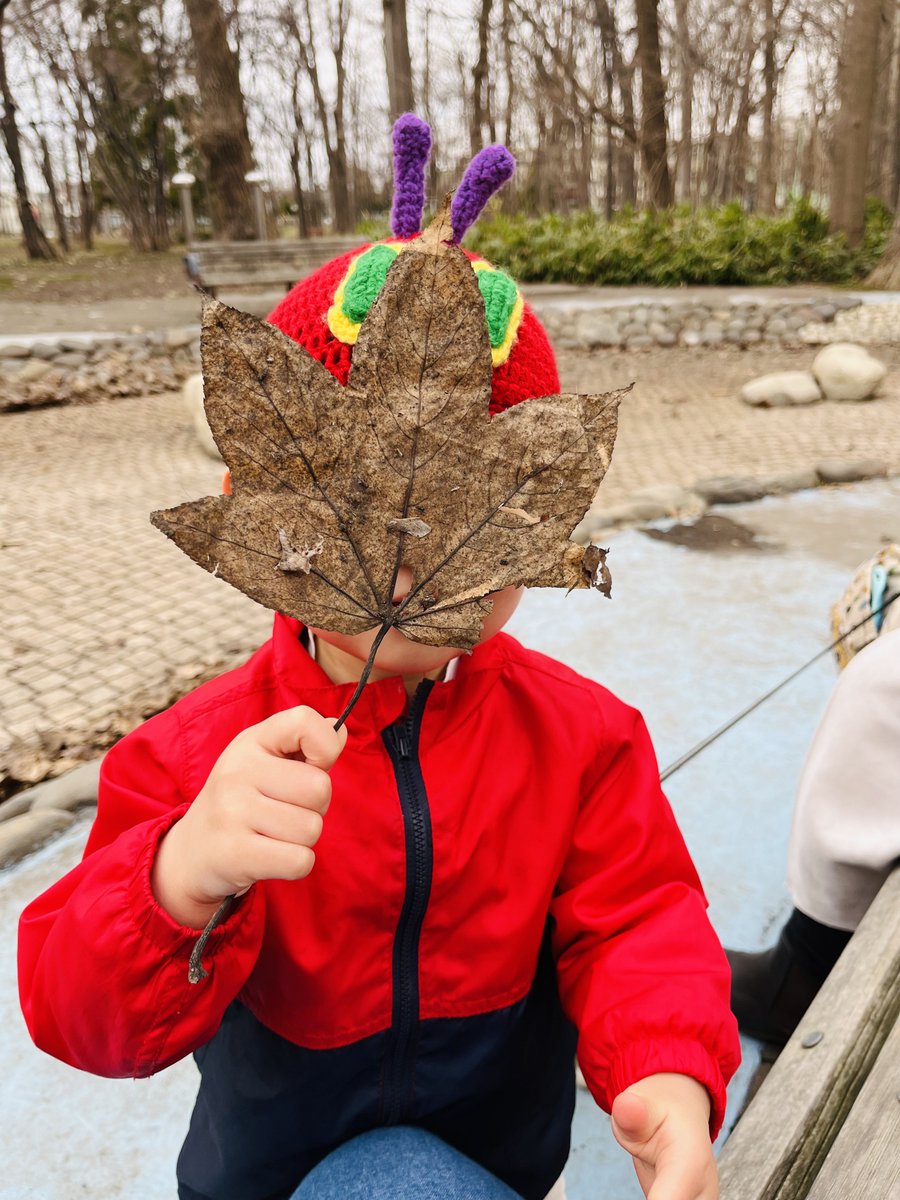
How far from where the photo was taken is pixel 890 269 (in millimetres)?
10016

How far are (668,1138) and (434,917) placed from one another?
0.32 metres

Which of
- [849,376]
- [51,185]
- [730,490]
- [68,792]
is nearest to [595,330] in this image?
[849,376]

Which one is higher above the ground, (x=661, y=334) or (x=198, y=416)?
(x=661, y=334)

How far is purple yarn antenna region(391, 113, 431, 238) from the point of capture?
88 centimetres

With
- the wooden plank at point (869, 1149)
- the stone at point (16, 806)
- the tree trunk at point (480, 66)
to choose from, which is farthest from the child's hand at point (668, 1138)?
the tree trunk at point (480, 66)

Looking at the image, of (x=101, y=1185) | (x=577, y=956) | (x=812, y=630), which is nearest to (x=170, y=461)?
(x=812, y=630)

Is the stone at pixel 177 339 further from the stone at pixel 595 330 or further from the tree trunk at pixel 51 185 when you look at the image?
the tree trunk at pixel 51 185

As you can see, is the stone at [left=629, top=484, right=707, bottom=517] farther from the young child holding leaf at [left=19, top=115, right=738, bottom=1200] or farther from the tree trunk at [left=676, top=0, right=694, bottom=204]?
the tree trunk at [left=676, top=0, right=694, bottom=204]

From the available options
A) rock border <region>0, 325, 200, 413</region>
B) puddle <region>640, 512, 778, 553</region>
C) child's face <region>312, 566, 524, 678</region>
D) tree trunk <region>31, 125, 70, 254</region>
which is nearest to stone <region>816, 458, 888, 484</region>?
puddle <region>640, 512, 778, 553</region>

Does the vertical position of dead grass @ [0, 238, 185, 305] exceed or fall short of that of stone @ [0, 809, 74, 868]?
it exceeds it

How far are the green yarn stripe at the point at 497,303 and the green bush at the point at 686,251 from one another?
403 inches

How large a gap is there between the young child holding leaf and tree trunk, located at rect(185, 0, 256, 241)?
38.1 feet

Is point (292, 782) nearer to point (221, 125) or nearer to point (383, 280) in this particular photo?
point (383, 280)

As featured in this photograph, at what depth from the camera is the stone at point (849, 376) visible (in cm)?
718
